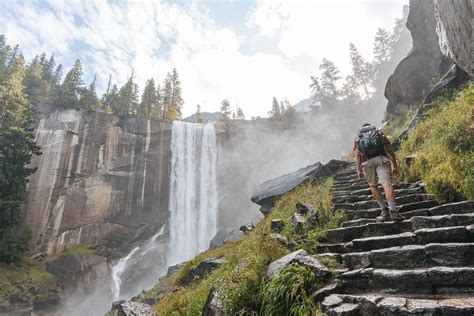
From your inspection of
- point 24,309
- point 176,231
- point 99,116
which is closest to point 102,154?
point 99,116

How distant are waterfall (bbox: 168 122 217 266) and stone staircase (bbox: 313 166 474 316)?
26120 mm

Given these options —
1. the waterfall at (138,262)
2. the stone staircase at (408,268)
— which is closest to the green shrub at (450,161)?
the stone staircase at (408,268)

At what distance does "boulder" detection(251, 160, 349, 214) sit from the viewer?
13.1m

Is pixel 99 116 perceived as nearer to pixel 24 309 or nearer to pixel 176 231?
pixel 176 231

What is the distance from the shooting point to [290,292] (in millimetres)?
3727

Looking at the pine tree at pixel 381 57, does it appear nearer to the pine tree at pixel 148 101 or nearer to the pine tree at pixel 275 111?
the pine tree at pixel 275 111

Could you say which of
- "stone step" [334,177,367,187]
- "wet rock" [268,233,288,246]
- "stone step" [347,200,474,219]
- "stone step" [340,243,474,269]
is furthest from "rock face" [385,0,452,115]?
"stone step" [340,243,474,269]

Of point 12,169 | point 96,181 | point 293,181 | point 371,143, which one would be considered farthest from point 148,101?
point 371,143

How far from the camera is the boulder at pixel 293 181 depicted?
13.1 metres

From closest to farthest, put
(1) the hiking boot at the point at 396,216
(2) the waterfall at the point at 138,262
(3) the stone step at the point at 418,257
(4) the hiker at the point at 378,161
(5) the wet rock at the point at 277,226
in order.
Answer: (3) the stone step at the point at 418,257, (1) the hiking boot at the point at 396,216, (4) the hiker at the point at 378,161, (5) the wet rock at the point at 277,226, (2) the waterfall at the point at 138,262

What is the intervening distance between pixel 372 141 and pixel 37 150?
29005 millimetres

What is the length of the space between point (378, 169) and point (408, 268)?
237cm

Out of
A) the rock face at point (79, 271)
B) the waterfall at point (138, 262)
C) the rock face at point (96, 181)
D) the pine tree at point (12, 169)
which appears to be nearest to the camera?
the pine tree at point (12, 169)

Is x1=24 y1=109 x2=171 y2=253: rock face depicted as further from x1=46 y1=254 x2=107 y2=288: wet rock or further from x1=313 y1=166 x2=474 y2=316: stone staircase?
x1=313 y1=166 x2=474 y2=316: stone staircase
